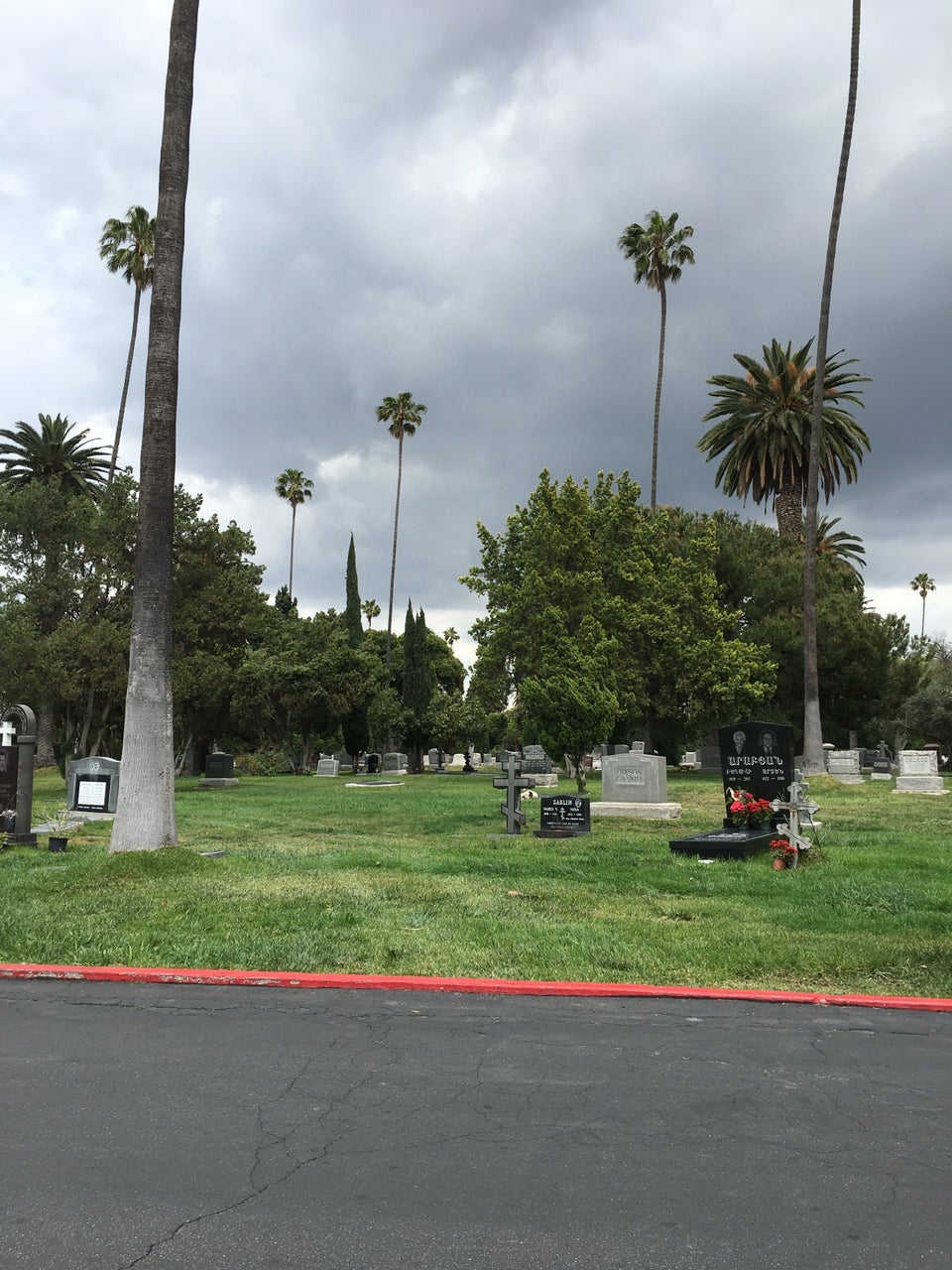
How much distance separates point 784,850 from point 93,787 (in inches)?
560

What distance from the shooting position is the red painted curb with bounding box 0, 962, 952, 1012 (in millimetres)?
6453

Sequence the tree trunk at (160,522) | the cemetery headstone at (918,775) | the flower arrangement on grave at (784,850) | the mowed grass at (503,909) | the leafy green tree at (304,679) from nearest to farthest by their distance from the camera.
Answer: the mowed grass at (503,909)
the tree trunk at (160,522)
the flower arrangement on grave at (784,850)
the cemetery headstone at (918,775)
the leafy green tree at (304,679)

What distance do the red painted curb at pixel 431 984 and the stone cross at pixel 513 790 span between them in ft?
33.4

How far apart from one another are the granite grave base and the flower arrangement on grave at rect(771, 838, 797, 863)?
47cm

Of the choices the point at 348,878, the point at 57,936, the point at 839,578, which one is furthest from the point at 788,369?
the point at 57,936

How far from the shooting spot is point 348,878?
1153 centimetres

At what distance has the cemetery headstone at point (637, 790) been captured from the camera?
2056 cm

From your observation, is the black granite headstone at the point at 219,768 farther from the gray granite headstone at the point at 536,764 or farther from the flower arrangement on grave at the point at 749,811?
the flower arrangement on grave at the point at 749,811

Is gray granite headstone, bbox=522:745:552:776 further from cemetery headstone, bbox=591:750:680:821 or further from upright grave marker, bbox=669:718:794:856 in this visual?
upright grave marker, bbox=669:718:794:856

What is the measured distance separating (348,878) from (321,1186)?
7.99 m

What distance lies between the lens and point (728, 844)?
13.0 metres

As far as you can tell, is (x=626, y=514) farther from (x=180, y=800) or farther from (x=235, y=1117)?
(x=235, y=1117)

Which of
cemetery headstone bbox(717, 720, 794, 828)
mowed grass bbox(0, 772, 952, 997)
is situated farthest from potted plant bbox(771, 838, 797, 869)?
cemetery headstone bbox(717, 720, 794, 828)

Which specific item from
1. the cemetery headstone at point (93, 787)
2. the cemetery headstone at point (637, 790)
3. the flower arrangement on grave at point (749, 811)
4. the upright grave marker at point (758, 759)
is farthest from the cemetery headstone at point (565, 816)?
the cemetery headstone at point (93, 787)
